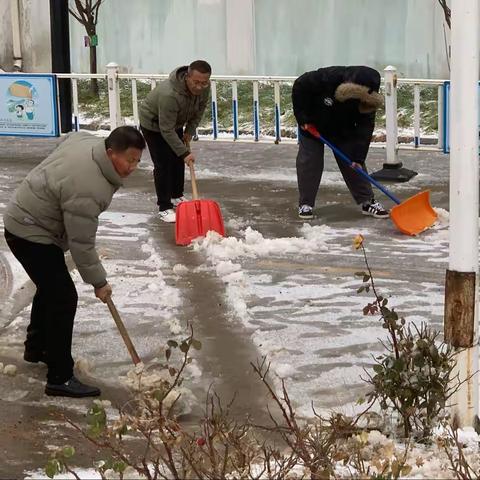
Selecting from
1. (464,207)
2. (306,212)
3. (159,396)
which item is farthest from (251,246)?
(159,396)

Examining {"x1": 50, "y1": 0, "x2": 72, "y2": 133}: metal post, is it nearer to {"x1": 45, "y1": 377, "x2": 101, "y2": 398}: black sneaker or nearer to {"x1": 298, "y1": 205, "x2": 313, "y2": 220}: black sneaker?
{"x1": 298, "y1": 205, "x2": 313, "y2": 220}: black sneaker

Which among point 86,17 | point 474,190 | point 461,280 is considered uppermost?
point 86,17

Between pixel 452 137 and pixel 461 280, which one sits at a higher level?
pixel 452 137

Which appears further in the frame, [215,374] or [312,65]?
[312,65]

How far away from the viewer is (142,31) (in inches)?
714

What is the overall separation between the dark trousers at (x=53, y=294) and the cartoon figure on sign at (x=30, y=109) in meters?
7.69

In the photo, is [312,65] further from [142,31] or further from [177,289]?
[177,289]

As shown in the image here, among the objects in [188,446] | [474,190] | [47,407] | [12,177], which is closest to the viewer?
[188,446]

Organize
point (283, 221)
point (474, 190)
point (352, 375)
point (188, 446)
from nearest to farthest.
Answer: point (188, 446) → point (474, 190) → point (352, 375) → point (283, 221)

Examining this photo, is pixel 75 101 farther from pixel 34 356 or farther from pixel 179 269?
pixel 34 356

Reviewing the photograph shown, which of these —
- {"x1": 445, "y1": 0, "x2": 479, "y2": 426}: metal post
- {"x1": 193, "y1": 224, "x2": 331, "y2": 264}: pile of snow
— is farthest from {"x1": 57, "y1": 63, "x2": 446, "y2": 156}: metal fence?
{"x1": 445, "y1": 0, "x2": 479, "y2": 426}: metal post

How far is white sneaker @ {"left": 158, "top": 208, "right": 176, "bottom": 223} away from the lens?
1006 cm

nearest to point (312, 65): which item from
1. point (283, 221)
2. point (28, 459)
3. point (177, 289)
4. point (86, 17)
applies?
point (86, 17)

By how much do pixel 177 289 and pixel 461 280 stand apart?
125 inches
